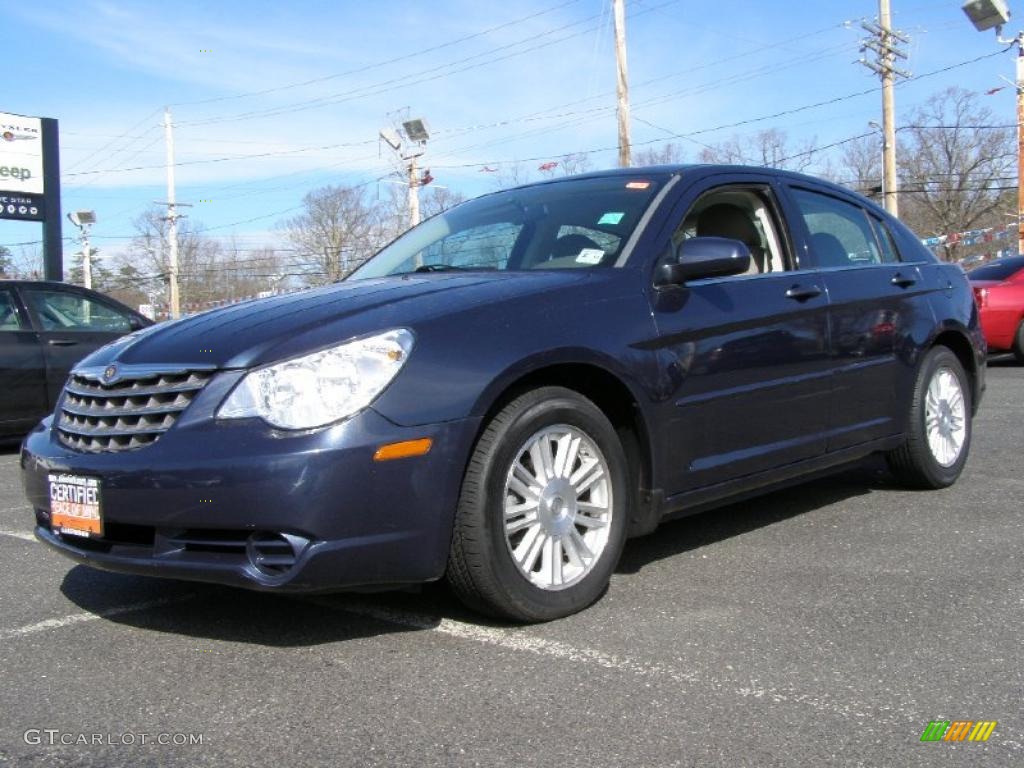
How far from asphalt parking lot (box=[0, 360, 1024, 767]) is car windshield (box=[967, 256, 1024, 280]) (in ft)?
32.5

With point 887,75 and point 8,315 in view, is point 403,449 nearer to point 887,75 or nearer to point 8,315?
point 8,315

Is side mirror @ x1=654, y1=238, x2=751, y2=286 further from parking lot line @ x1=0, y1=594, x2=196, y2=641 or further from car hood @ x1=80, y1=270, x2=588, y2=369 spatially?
parking lot line @ x1=0, y1=594, x2=196, y2=641

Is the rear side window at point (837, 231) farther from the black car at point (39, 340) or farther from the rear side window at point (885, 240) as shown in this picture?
the black car at point (39, 340)

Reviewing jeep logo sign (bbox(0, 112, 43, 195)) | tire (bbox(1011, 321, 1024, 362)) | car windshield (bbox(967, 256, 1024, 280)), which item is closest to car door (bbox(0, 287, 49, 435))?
car windshield (bbox(967, 256, 1024, 280))

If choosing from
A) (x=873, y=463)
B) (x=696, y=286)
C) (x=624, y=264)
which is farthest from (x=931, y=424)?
(x=624, y=264)

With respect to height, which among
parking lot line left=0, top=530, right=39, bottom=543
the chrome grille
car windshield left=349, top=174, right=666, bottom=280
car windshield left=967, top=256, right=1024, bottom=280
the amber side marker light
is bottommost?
parking lot line left=0, top=530, right=39, bottom=543

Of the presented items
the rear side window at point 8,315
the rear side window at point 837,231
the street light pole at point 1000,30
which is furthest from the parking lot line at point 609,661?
the street light pole at point 1000,30

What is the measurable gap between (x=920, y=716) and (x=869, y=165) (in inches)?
2178

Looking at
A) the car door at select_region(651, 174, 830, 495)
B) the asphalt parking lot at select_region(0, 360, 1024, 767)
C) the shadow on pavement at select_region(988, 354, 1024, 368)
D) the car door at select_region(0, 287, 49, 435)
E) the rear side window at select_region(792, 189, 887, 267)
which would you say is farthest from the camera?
the shadow on pavement at select_region(988, 354, 1024, 368)

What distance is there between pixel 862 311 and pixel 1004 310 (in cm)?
944

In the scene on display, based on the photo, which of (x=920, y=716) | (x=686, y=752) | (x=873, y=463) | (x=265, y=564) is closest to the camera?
(x=686, y=752)

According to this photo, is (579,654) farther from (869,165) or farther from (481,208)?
(869,165)

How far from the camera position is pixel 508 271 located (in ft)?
12.9

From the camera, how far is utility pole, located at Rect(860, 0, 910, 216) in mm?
30234
